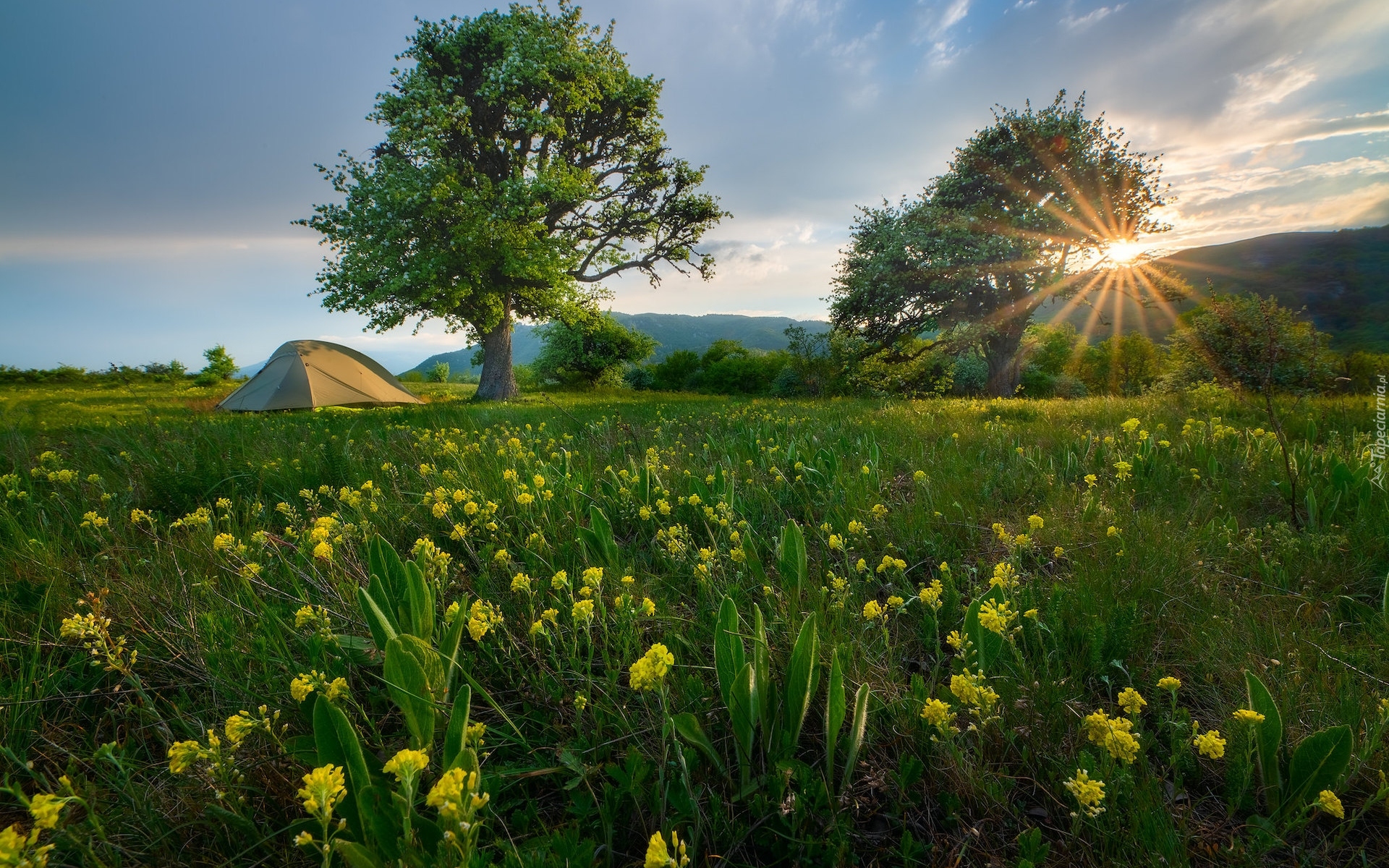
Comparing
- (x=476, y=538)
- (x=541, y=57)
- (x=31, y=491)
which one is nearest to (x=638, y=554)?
(x=476, y=538)

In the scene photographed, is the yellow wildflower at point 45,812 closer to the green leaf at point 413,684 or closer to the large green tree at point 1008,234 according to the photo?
the green leaf at point 413,684

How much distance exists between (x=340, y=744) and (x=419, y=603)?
49 cm

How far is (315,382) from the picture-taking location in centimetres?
1359

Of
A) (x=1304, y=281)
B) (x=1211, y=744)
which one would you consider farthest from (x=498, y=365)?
(x=1304, y=281)

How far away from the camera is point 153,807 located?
1146 mm

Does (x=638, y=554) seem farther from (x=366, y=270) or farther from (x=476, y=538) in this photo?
(x=366, y=270)

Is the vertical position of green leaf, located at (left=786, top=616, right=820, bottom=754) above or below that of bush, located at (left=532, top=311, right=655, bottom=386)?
below

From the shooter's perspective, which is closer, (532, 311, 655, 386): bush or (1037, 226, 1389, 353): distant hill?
(1037, 226, 1389, 353): distant hill

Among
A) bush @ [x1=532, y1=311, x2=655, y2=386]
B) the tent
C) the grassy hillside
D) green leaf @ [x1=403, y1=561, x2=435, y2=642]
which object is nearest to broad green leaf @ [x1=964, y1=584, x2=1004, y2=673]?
green leaf @ [x1=403, y1=561, x2=435, y2=642]

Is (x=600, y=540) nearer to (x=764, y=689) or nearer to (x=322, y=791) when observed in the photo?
(x=764, y=689)

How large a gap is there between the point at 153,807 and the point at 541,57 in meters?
20.6

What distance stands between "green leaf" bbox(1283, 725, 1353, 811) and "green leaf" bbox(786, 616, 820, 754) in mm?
1077

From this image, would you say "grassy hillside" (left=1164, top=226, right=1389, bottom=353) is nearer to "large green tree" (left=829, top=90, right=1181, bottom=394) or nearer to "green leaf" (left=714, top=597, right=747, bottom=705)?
"large green tree" (left=829, top=90, right=1181, bottom=394)

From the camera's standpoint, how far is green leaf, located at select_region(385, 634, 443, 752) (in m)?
1.20
